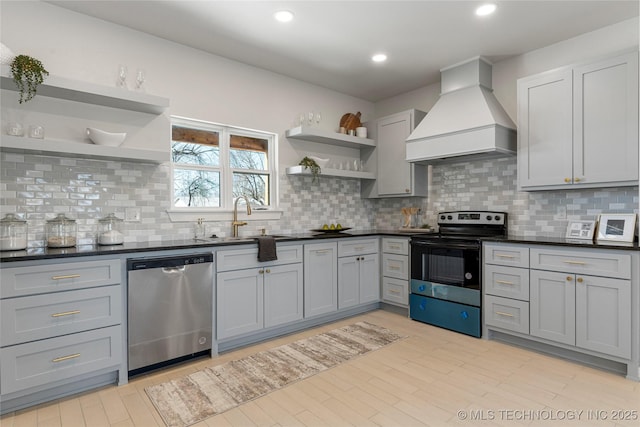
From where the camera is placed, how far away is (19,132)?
2.47 m

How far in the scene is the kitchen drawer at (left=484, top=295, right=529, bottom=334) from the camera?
120 inches

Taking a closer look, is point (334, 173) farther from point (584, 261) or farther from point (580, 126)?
point (584, 261)

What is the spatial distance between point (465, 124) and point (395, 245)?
1508mm

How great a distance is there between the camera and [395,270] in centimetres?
409

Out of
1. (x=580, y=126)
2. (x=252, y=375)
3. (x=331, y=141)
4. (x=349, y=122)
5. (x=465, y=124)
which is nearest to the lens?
(x=252, y=375)

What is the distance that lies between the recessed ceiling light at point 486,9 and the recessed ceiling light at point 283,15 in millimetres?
1506

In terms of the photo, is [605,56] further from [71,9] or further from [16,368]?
[16,368]

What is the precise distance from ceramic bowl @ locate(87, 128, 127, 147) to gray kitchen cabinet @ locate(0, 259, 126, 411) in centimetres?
100

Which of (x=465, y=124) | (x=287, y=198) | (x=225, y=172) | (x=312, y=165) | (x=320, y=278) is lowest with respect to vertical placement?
(x=320, y=278)

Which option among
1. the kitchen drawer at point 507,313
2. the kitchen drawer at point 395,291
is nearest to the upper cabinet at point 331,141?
the kitchen drawer at point 395,291

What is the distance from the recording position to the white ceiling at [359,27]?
276 cm

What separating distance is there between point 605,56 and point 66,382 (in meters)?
4.64

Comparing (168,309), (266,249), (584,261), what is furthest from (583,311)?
(168,309)

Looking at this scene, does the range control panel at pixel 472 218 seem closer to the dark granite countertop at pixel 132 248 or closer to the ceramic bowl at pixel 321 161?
the dark granite countertop at pixel 132 248
